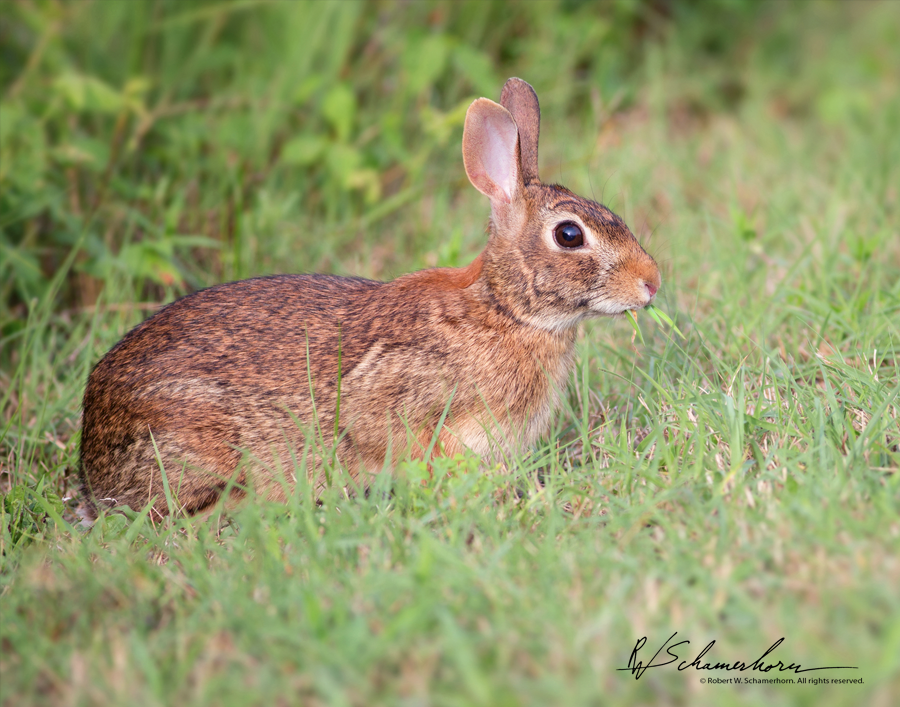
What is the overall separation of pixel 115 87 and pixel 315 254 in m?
1.70

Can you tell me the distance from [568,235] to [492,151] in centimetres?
52

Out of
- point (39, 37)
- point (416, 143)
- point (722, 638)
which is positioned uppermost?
point (39, 37)

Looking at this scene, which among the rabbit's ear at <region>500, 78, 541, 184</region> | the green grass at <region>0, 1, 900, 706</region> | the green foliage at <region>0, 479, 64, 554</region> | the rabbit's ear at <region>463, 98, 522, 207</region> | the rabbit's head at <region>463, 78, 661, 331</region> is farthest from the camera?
the rabbit's ear at <region>500, 78, 541, 184</region>

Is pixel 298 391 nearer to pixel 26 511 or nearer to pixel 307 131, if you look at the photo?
pixel 26 511

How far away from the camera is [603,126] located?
6801 mm

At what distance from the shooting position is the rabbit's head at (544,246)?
147 inches

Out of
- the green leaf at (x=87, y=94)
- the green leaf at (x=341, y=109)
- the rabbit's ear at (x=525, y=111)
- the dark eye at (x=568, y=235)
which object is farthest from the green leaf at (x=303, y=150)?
A: the dark eye at (x=568, y=235)

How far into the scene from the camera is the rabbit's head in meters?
3.74

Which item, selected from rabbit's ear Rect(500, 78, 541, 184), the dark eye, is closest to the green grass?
the dark eye

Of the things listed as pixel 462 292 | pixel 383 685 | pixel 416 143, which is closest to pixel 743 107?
pixel 416 143

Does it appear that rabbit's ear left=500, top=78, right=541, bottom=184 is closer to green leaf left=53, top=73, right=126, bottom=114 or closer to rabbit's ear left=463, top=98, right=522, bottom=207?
rabbit's ear left=463, top=98, right=522, bottom=207

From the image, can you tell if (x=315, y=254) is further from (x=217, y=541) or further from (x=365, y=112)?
(x=217, y=541)
